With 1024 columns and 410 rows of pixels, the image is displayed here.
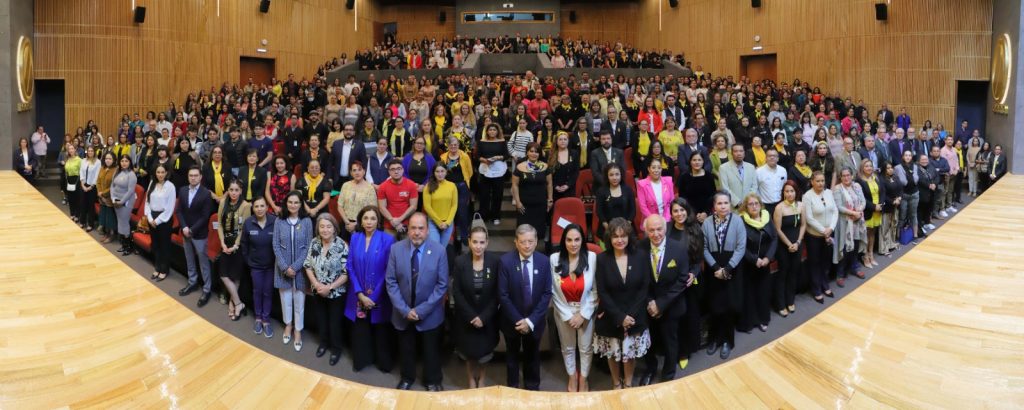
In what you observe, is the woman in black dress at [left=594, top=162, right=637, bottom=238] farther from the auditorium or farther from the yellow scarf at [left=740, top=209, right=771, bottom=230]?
the yellow scarf at [left=740, top=209, right=771, bottom=230]

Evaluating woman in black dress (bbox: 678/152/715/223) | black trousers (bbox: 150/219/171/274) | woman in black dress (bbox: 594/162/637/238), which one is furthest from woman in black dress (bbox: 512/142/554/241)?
black trousers (bbox: 150/219/171/274)

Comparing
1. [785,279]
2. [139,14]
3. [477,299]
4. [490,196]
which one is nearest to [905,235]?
[785,279]

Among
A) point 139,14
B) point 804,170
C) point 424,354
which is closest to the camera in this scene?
point 424,354

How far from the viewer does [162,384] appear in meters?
3.07

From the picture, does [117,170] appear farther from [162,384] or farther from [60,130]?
[60,130]

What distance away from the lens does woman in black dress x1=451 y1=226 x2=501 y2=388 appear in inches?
A: 184

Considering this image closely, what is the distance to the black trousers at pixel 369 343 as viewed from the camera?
5176 millimetres

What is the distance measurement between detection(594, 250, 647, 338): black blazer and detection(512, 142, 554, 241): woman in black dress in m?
2.06

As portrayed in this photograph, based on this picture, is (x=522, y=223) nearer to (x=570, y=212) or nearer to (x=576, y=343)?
(x=570, y=212)

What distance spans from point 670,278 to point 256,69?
1782 cm

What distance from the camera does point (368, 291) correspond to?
199 inches

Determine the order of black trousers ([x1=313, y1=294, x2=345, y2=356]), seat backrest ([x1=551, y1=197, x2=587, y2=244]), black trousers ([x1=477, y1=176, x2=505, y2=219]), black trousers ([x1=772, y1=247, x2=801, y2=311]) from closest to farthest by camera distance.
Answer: black trousers ([x1=313, y1=294, x2=345, y2=356])
black trousers ([x1=772, y1=247, x2=801, y2=311])
seat backrest ([x1=551, y1=197, x2=587, y2=244])
black trousers ([x1=477, y1=176, x2=505, y2=219])

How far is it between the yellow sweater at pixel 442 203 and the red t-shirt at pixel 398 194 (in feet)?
0.46

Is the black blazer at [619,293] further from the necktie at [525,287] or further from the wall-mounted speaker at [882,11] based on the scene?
the wall-mounted speaker at [882,11]
